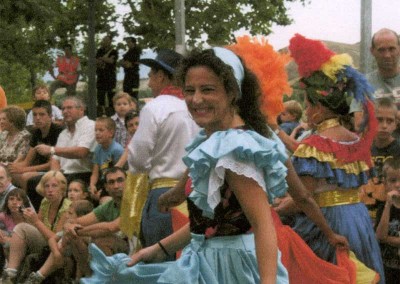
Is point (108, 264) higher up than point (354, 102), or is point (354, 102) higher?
point (354, 102)

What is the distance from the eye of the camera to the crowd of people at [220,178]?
4.31m

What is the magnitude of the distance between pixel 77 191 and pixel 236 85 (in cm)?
597

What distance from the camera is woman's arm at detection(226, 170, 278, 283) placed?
4.01m

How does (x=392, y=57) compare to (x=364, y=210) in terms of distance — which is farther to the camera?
(x=392, y=57)

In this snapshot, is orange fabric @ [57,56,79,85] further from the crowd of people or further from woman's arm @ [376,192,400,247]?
woman's arm @ [376,192,400,247]

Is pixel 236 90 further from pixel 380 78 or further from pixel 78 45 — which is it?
pixel 78 45

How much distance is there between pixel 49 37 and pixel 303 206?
21.4m

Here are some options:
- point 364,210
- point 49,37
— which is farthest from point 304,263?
point 49,37

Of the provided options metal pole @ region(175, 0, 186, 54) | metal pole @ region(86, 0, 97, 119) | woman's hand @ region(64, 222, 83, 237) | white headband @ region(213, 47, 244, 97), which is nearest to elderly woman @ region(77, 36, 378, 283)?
white headband @ region(213, 47, 244, 97)

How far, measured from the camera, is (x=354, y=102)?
6.58 m

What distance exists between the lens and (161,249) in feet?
15.4

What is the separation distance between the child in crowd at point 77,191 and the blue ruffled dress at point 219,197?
224 inches

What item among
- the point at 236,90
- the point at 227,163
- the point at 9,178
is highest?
the point at 236,90

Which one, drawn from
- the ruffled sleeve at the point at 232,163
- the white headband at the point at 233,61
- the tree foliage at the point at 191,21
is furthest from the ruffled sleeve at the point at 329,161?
the tree foliage at the point at 191,21
